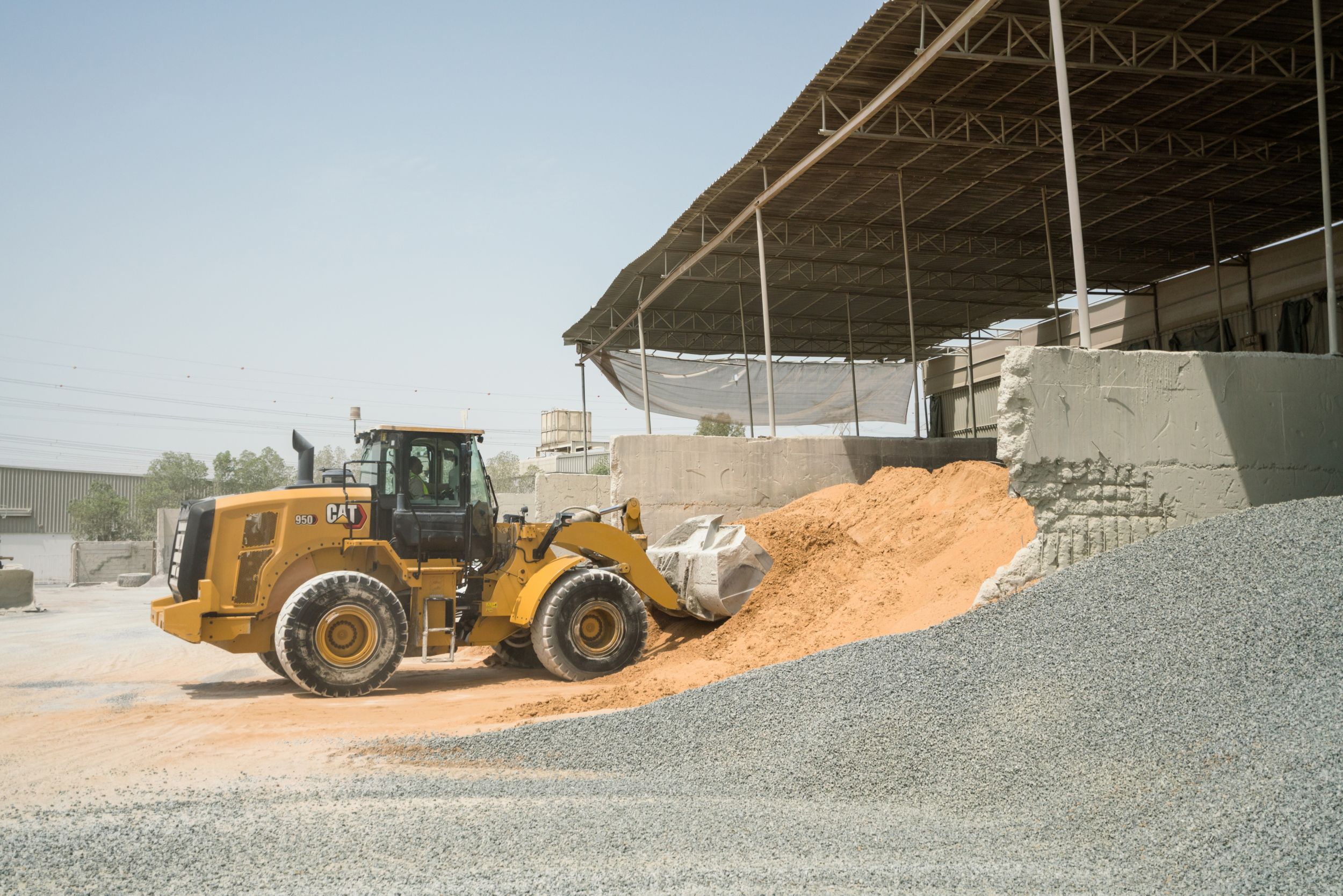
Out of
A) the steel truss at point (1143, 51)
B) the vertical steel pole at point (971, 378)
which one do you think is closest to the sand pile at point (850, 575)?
the steel truss at point (1143, 51)

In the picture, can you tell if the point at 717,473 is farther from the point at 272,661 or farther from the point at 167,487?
the point at 167,487

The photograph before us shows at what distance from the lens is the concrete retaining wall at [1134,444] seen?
26.0ft

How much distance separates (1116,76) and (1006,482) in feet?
19.7

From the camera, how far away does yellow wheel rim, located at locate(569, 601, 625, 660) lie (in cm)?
1059

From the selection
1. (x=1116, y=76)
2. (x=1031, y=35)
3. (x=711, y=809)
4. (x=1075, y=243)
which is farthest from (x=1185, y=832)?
(x=1116, y=76)

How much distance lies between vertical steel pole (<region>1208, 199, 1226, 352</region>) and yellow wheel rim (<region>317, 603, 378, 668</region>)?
1701 cm

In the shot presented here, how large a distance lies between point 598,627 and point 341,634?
2677 mm

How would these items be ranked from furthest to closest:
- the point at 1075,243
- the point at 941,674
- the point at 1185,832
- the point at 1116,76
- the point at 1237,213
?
the point at 1237,213, the point at 1116,76, the point at 1075,243, the point at 941,674, the point at 1185,832

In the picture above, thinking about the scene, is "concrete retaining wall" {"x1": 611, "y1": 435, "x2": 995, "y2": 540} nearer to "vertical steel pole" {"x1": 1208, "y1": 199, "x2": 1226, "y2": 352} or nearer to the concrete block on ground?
"vertical steel pole" {"x1": 1208, "y1": 199, "x2": 1226, "y2": 352}

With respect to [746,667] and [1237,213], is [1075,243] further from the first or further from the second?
[1237,213]

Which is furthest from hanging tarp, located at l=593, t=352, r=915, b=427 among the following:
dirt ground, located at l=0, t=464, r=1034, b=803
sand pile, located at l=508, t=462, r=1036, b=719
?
dirt ground, located at l=0, t=464, r=1034, b=803

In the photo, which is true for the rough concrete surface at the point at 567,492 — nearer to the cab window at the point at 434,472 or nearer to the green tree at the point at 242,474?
the cab window at the point at 434,472

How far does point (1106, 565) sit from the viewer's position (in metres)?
7.30

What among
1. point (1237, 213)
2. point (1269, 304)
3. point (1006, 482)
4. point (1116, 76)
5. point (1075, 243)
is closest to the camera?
point (1075, 243)
